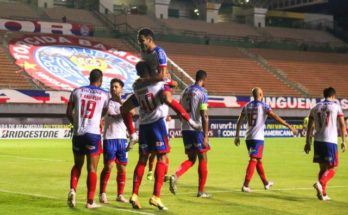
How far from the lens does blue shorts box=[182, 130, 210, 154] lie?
1273 cm

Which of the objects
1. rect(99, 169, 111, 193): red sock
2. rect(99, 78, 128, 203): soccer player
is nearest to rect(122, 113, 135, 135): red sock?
rect(99, 78, 128, 203): soccer player

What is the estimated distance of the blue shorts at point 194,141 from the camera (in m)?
12.7

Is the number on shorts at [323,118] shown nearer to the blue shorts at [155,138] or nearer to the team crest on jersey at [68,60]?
the blue shorts at [155,138]

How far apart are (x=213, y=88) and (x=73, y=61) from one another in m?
11.4

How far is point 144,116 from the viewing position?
1034 centimetres

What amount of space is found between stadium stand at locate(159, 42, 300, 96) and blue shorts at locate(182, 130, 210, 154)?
39338 mm

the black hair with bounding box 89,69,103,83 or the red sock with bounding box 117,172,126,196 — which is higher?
the black hair with bounding box 89,69,103,83

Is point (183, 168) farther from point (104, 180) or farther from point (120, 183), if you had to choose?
point (104, 180)

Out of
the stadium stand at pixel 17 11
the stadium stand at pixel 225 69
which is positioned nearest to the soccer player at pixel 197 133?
the stadium stand at pixel 225 69

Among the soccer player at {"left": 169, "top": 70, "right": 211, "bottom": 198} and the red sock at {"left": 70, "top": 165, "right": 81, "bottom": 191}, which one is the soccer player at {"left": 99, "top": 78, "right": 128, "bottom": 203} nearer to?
the red sock at {"left": 70, "top": 165, "right": 81, "bottom": 191}

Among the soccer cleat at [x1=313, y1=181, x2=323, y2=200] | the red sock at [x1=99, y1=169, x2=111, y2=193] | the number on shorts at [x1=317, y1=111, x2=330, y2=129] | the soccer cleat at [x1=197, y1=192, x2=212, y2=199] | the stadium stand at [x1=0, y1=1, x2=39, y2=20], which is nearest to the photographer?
the red sock at [x1=99, y1=169, x2=111, y2=193]

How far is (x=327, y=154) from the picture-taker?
12.8 m

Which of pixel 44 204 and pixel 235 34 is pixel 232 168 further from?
pixel 235 34

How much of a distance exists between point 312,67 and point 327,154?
51.2m
